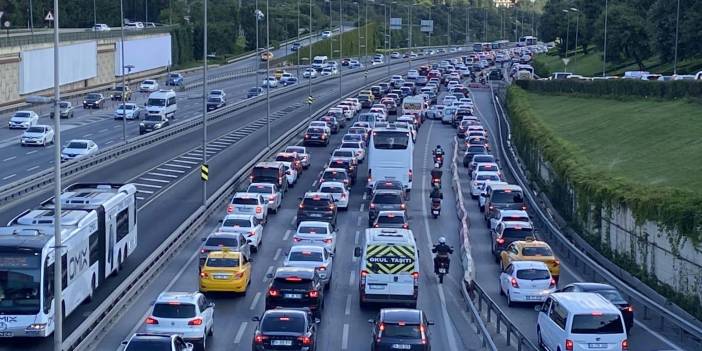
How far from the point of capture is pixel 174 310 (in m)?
27.1

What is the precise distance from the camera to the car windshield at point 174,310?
2706 cm

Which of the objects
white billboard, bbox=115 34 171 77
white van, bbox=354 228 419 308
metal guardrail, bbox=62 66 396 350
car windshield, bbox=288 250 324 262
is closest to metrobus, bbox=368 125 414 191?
metal guardrail, bbox=62 66 396 350

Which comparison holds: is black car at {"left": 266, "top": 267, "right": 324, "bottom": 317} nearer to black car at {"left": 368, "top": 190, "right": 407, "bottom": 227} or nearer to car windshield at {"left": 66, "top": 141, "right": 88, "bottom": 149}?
black car at {"left": 368, "top": 190, "right": 407, "bottom": 227}

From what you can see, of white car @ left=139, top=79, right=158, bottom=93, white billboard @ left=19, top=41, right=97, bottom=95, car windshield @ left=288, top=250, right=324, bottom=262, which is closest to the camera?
car windshield @ left=288, top=250, right=324, bottom=262

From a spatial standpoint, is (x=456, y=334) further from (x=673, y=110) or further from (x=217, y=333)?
(x=673, y=110)

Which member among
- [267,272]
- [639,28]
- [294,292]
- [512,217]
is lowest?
[267,272]

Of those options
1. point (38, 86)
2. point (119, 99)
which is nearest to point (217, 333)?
point (38, 86)

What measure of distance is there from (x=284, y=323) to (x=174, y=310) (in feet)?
9.72

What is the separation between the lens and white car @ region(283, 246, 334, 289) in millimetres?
34688

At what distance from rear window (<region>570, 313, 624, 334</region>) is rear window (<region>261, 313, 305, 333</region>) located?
579 centimetres

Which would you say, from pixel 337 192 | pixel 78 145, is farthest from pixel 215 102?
pixel 337 192

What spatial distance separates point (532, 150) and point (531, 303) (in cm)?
2912

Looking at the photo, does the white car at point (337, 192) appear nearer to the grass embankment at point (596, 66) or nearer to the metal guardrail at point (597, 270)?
the metal guardrail at point (597, 270)

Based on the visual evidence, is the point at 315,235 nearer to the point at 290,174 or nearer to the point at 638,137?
the point at 290,174
